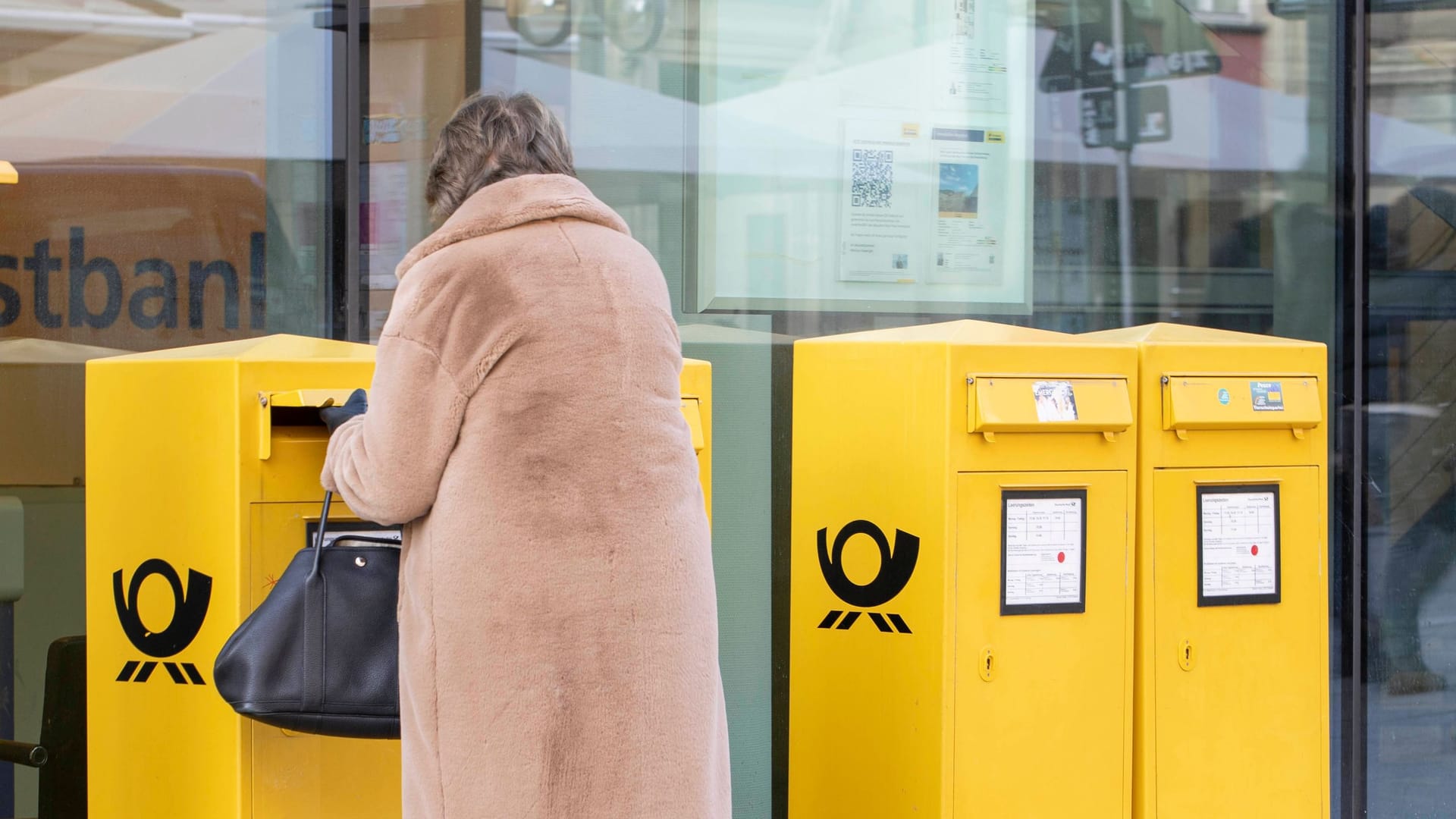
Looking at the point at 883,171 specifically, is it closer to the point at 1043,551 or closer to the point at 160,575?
the point at 1043,551

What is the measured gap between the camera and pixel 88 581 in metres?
2.81

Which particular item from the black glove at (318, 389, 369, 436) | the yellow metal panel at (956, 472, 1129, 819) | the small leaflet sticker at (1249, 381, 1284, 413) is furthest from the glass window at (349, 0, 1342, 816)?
the black glove at (318, 389, 369, 436)

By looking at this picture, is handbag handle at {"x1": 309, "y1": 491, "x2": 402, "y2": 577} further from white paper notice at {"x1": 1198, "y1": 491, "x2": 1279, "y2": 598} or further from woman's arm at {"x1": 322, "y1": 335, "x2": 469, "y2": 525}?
Result: white paper notice at {"x1": 1198, "y1": 491, "x2": 1279, "y2": 598}

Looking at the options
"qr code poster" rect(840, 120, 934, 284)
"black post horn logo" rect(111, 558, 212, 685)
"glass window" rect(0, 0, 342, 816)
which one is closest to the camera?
"black post horn logo" rect(111, 558, 212, 685)

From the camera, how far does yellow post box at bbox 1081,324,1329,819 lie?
10.2ft

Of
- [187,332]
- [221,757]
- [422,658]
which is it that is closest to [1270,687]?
[422,658]

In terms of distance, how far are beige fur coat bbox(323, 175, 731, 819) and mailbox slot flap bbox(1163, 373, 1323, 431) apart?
4.78 ft

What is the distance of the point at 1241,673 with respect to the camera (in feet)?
10.4

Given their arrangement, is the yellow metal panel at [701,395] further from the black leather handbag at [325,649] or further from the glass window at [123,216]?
the glass window at [123,216]

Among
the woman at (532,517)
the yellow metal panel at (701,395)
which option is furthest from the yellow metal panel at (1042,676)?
the woman at (532,517)

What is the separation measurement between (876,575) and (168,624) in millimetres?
1570

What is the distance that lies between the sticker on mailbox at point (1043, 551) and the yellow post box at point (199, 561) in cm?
140

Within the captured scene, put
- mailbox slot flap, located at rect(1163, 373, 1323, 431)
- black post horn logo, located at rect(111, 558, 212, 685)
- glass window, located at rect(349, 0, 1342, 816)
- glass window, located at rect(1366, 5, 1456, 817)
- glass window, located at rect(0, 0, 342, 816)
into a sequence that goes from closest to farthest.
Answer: black post horn logo, located at rect(111, 558, 212, 685), mailbox slot flap, located at rect(1163, 373, 1323, 431), glass window, located at rect(0, 0, 342, 816), glass window, located at rect(349, 0, 1342, 816), glass window, located at rect(1366, 5, 1456, 817)

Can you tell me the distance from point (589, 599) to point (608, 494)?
0.55ft
